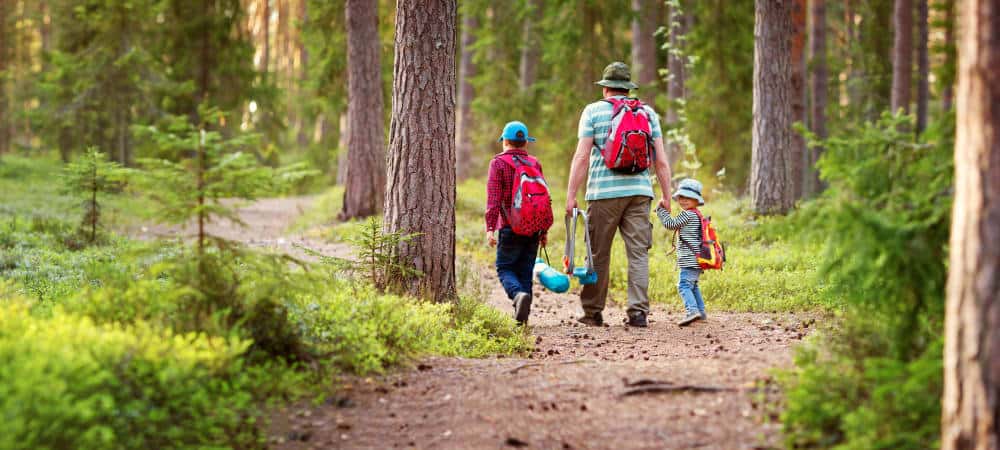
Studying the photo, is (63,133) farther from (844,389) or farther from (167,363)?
(844,389)

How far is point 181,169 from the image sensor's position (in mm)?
5434

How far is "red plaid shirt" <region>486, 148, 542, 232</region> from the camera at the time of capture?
816 cm

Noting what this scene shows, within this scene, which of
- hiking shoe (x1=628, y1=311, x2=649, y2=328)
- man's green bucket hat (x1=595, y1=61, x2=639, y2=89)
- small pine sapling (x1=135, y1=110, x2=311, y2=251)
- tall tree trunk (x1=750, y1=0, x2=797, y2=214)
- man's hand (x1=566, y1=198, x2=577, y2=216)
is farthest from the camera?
tall tree trunk (x1=750, y1=0, x2=797, y2=214)

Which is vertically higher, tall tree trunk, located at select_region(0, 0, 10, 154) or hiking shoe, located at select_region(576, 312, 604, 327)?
tall tree trunk, located at select_region(0, 0, 10, 154)

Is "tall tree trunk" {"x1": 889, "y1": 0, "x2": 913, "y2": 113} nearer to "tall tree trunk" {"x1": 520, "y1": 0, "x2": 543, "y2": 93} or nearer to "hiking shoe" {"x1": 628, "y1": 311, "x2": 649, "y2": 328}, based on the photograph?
"tall tree trunk" {"x1": 520, "y1": 0, "x2": 543, "y2": 93}

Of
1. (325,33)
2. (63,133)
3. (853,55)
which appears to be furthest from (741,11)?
(63,133)

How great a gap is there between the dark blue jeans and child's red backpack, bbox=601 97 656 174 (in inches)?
41.9

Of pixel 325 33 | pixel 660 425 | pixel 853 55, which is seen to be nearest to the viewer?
pixel 660 425

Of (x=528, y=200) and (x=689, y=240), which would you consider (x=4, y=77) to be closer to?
(x=528, y=200)

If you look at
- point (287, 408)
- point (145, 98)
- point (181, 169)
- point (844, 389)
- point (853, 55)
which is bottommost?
point (287, 408)

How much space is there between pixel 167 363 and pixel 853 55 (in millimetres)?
25196

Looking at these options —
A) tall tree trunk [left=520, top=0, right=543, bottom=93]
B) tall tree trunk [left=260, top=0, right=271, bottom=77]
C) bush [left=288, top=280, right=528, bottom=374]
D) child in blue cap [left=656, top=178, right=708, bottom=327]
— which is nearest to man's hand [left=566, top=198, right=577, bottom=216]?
child in blue cap [left=656, top=178, right=708, bottom=327]

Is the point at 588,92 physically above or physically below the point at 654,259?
above

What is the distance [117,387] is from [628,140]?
5.22m
